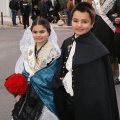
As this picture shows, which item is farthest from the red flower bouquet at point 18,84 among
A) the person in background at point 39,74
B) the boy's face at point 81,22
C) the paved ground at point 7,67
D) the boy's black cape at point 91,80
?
the paved ground at point 7,67

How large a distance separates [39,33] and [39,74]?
393 millimetres

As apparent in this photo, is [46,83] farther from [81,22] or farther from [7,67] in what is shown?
[7,67]

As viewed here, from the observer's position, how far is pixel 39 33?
116 inches

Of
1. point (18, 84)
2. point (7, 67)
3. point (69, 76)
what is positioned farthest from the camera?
point (7, 67)

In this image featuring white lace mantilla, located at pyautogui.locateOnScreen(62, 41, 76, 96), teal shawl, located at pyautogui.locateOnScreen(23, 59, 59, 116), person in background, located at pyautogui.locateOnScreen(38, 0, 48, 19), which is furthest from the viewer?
person in background, located at pyautogui.locateOnScreen(38, 0, 48, 19)

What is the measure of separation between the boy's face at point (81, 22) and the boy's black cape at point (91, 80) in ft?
0.15

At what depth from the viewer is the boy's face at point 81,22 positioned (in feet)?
8.24

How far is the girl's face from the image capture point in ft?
9.65

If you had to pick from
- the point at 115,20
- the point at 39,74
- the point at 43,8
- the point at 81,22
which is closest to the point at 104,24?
the point at 115,20

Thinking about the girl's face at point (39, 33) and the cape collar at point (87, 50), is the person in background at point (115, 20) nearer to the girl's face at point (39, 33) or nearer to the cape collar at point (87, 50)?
the girl's face at point (39, 33)

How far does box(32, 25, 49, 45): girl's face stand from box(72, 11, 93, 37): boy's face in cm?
47

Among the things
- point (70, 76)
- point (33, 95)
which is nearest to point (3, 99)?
point (33, 95)

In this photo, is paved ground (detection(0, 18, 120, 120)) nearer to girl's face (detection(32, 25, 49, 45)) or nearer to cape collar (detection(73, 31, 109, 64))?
girl's face (detection(32, 25, 49, 45))

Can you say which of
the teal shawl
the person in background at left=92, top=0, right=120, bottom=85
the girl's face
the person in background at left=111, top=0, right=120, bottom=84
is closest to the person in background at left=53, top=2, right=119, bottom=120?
the teal shawl
